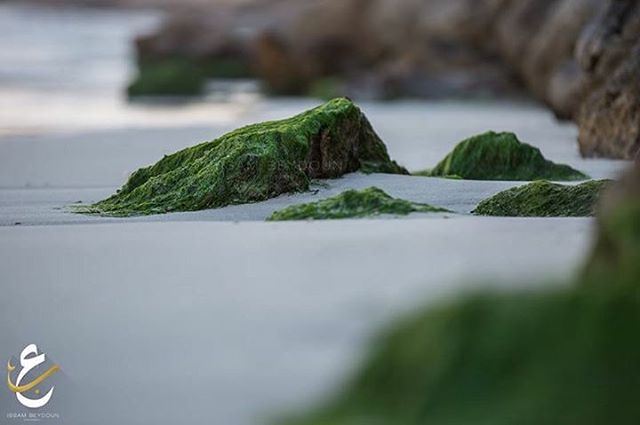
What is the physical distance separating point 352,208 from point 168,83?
15780 mm

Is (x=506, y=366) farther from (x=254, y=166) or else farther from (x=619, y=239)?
(x=254, y=166)

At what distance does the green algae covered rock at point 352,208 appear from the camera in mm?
5752

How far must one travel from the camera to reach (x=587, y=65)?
38.2 feet

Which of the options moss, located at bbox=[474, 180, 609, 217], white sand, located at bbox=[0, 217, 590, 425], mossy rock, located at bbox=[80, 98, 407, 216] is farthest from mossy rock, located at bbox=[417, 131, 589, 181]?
white sand, located at bbox=[0, 217, 590, 425]

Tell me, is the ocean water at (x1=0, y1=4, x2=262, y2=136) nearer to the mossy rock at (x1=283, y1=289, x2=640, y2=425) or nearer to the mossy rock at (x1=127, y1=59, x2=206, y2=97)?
the mossy rock at (x1=127, y1=59, x2=206, y2=97)

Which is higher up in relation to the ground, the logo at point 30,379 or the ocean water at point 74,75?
the ocean water at point 74,75

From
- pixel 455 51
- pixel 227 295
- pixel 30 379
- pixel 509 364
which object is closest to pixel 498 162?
pixel 227 295

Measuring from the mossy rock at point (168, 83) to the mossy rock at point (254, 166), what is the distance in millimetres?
13049

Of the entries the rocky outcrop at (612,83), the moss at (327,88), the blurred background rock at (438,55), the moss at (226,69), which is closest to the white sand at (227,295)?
the rocky outcrop at (612,83)

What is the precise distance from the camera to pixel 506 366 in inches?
111

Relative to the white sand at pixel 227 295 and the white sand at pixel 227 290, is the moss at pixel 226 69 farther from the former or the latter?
the white sand at pixel 227 295

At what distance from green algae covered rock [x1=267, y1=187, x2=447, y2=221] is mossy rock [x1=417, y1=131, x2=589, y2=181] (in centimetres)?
265

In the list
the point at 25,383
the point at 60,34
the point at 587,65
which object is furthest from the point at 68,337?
the point at 60,34

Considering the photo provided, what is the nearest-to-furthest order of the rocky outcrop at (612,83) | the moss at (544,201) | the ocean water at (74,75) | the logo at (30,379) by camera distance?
Result: the logo at (30,379), the moss at (544,201), the rocky outcrop at (612,83), the ocean water at (74,75)
